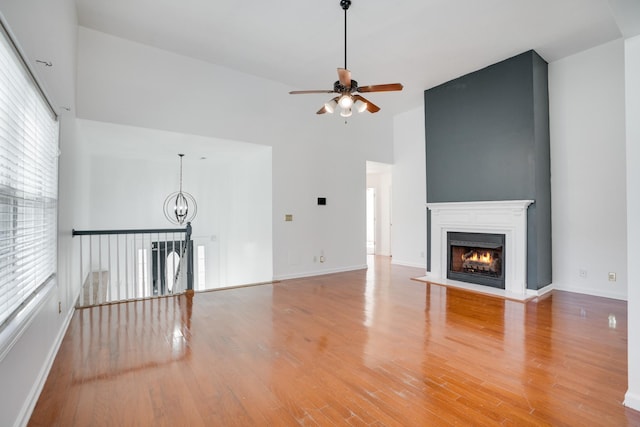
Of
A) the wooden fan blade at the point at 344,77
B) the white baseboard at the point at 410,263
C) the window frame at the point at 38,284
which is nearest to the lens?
the window frame at the point at 38,284

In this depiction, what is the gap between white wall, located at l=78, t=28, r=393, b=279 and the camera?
14.2ft

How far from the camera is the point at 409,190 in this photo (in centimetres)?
723

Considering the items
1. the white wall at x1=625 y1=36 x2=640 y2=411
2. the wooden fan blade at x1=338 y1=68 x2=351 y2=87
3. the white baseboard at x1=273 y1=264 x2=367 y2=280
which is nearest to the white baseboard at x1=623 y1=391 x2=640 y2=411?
the white wall at x1=625 y1=36 x2=640 y2=411

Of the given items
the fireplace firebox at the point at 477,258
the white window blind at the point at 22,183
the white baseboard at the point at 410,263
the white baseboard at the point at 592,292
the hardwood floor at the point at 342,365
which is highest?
the white window blind at the point at 22,183

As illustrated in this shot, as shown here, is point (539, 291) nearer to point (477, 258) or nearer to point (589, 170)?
point (477, 258)

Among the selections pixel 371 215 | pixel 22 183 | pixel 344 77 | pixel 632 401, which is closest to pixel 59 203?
pixel 22 183

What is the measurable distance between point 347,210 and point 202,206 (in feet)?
13.0

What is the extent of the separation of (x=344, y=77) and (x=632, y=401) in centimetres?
326

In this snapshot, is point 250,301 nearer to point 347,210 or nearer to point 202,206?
point 347,210

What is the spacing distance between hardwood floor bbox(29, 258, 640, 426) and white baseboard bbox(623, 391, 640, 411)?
0.05 metres

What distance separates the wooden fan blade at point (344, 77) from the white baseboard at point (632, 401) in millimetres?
3187

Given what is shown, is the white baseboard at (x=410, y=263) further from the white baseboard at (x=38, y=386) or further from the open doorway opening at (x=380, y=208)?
the white baseboard at (x=38, y=386)

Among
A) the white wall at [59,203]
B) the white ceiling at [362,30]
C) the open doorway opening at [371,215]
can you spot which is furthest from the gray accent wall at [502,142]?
the white wall at [59,203]

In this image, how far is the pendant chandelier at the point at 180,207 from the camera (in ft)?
25.4
